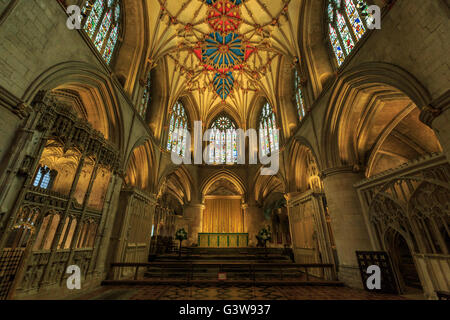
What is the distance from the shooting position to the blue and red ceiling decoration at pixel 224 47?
12430 millimetres

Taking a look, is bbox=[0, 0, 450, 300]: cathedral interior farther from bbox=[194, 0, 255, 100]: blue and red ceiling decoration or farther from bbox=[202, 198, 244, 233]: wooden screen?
bbox=[202, 198, 244, 233]: wooden screen

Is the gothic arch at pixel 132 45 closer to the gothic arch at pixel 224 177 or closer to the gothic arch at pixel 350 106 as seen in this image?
the gothic arch at pixel 350 106

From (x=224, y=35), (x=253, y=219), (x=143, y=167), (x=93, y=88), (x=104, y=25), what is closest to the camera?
(x=93, y=88)

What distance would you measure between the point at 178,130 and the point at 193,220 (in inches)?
318

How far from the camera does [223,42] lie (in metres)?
14.5

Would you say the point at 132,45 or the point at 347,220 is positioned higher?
the point at 132,45

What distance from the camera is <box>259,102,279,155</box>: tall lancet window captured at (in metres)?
15.8

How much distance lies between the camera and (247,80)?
17859mm

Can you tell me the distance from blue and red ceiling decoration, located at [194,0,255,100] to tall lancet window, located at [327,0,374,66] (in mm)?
5865

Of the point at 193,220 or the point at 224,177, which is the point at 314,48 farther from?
the point at 193,220

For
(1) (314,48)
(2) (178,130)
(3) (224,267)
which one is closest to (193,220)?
(2) (178,130)

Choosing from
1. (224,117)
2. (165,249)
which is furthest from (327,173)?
(224,117)

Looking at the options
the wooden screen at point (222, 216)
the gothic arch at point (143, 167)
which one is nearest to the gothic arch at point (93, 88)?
the gothic arch at point (143, 167)

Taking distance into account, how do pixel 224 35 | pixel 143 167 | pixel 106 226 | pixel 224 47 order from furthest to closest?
pixel 224 47 < pixel 224 35 < pixel 143 167 < pixel 106 226
